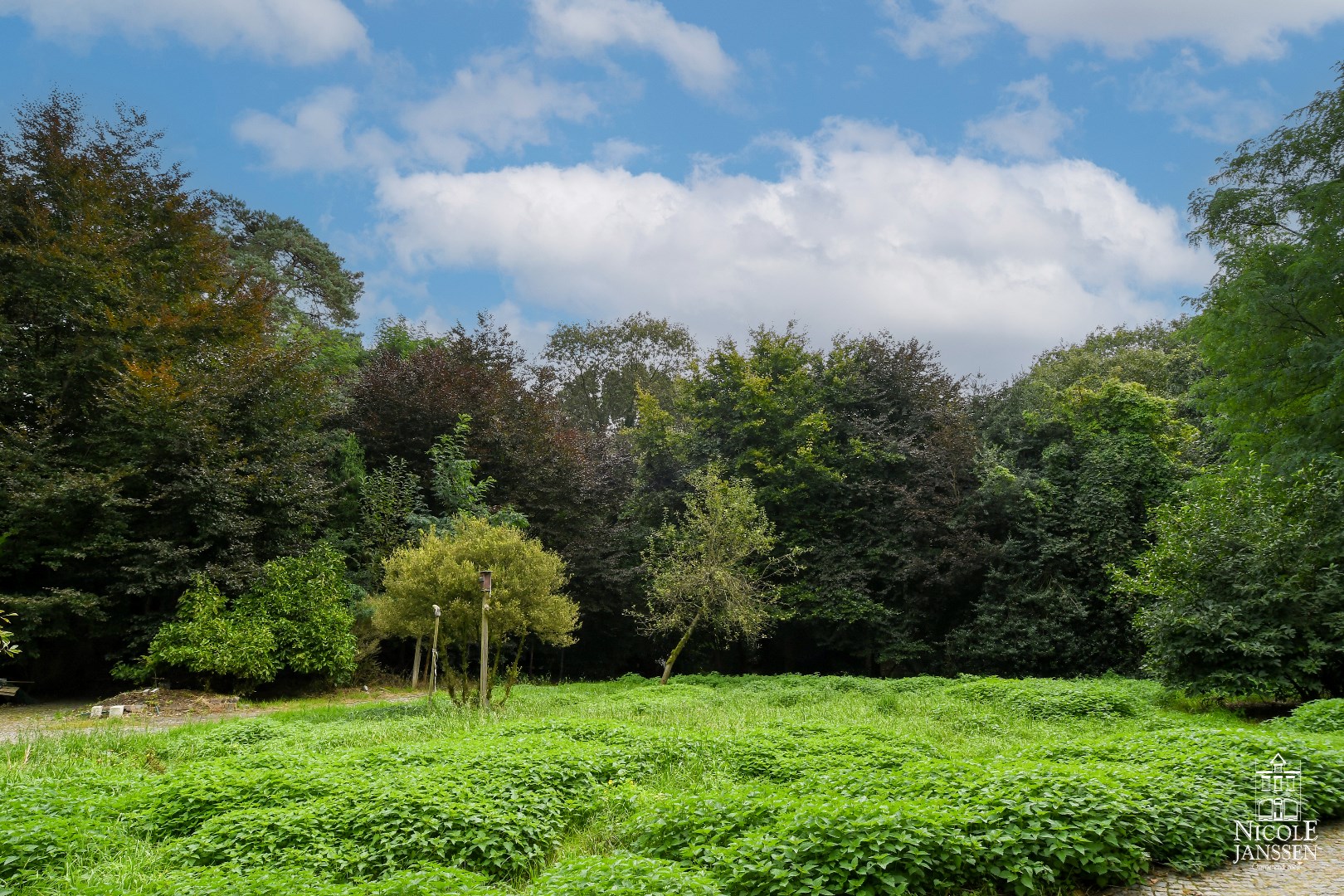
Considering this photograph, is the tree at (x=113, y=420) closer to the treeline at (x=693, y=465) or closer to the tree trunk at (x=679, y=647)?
the treeline at (x=693, y=465)

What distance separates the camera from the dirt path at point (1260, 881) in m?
4.19

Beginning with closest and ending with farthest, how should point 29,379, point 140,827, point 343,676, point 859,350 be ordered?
point 140,827 → point 29,379 → point 343,676 → point 859,350

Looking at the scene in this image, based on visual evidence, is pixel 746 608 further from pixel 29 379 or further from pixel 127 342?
pixel 29 379

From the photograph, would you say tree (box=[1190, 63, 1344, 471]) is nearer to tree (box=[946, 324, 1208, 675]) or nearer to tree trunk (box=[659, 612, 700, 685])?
tree (box=[946, 324, 1208, 675])

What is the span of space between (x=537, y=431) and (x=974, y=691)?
15.1 meters

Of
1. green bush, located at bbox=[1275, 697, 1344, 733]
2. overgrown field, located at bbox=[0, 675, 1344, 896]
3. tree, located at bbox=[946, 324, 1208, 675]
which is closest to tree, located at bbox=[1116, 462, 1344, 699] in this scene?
green bush, located at bbox=[1275, 697, 1344, 733]

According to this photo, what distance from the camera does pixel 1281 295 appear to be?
13.6 meters

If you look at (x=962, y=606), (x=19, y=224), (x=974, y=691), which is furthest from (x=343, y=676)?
(x=962, y=606)

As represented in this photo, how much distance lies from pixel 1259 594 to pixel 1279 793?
23.4 ft

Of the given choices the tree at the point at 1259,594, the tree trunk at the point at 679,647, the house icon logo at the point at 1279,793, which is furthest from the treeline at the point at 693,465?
the house icon logo at the point at 1279,793

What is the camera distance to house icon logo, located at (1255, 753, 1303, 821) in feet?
16.9

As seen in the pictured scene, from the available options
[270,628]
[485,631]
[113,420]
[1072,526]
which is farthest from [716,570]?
[113,420]

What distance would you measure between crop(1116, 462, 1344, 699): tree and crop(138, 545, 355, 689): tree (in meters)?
16.3

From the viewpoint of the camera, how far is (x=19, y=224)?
54.1ft
